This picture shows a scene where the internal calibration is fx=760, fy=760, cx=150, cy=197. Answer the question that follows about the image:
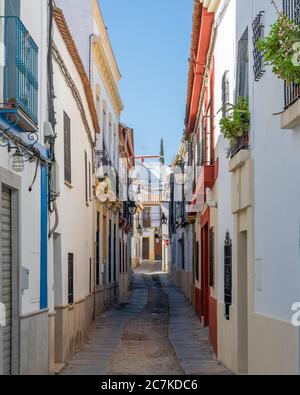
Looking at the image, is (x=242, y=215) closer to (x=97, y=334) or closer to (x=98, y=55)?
(x=97, y=334)

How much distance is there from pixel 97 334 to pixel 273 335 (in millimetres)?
10363

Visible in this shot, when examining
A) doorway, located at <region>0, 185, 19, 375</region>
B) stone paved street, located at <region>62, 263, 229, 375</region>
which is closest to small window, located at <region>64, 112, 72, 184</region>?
stone paved street, located at <region>62, 263, 229, 375</region>

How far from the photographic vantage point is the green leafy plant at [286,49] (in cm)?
666

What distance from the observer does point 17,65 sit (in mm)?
8891

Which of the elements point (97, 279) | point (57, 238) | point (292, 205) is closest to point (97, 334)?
point (97, 279)

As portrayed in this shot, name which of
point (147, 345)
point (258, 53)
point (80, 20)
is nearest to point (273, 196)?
point (258, 53)

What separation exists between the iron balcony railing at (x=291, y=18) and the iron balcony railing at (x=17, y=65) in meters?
3.04

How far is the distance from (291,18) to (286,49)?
2.62 feet

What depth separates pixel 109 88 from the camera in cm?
2742

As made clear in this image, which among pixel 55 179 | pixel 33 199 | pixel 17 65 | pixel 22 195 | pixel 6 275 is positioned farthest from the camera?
pixel 55 179

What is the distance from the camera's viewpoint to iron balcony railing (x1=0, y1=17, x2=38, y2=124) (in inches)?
343

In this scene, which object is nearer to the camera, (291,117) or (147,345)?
(291,117)

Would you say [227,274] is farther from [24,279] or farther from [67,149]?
[67,149]

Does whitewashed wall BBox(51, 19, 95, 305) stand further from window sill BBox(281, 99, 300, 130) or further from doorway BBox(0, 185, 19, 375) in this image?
window sill BBox(281, 99, 300, 130)
